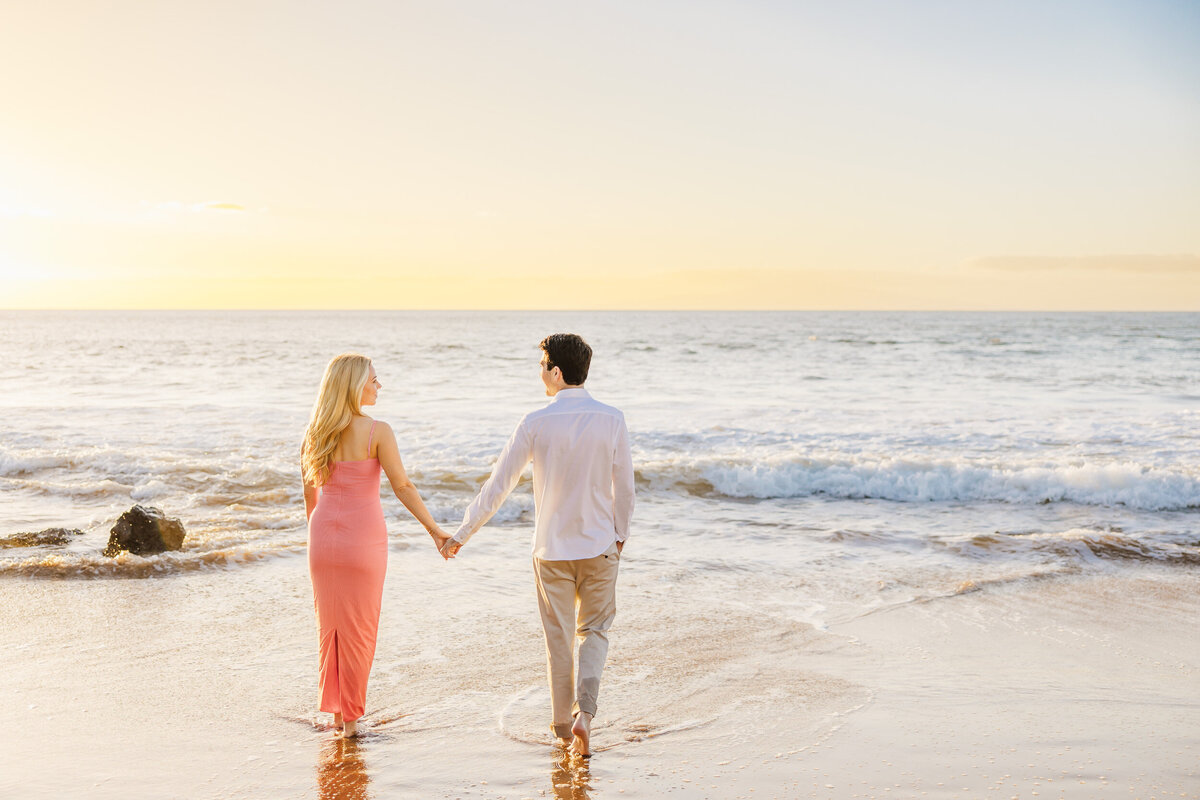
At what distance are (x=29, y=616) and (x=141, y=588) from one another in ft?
2.66

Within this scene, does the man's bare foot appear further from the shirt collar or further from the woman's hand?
the shirt collar

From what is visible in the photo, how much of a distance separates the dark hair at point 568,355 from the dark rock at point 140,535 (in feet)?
16.6

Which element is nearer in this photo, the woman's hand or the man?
the man

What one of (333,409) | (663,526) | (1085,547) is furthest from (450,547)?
(1085,547)

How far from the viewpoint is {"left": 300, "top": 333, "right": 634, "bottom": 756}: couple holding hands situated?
3645mm

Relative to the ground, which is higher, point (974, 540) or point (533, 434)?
point (533, 434)

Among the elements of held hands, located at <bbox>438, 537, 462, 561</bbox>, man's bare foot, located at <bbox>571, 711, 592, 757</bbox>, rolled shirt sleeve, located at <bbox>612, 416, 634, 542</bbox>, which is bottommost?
man's bare foot, located at <bbox>571, 711, 592, 757</bbox>

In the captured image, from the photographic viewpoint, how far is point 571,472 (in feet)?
12.0

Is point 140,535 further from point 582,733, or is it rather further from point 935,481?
point 935,481

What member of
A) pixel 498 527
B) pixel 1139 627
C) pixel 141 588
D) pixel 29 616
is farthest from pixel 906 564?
pixel 29 616

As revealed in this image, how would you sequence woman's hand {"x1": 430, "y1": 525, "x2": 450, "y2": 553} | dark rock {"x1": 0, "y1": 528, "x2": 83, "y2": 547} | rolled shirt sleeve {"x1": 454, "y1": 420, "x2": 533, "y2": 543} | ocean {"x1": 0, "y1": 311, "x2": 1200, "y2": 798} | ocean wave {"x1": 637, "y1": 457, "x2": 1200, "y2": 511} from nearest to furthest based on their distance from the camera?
rolled shirt sleeve {"x1": 454, "y1": 420, "x2": 533, "y2": 543} → woman's hand {"x1": 430, "y1": 525, "x2": 450, "y2": 553} → ocean {"x1": 0, "y1": 311, "x2": 1200, "y2": 798} → dark rock {"x1": 0, "y1": 528, "x2": 83, "y2": 547} → ocean wave {"x1": 637, "y1": 457, "x2": 1200, "y2": 511}

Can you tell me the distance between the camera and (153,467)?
38.4 feet

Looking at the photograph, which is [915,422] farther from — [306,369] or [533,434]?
[306,369]

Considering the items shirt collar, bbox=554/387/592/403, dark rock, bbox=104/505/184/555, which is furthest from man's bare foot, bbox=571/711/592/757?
dark rock, bbox=104/505/184/555
